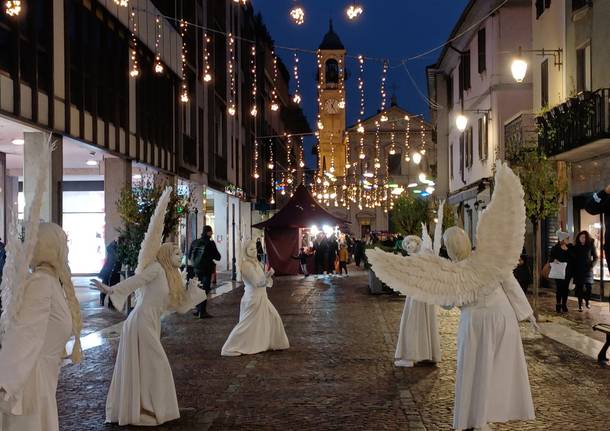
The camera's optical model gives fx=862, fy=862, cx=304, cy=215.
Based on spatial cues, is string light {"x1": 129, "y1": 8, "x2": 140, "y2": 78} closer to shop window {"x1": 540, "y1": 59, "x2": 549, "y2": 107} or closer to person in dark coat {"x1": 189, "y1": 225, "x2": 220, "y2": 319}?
person in dark coat {"x1": 189, "y1": 225, "x2": 220, "y2": 319}

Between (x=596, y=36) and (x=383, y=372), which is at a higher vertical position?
(x=596, y=36)

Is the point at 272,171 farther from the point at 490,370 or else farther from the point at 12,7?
the point at 490,370

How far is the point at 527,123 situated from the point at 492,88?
5509mm

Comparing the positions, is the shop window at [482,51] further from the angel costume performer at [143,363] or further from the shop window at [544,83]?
the angel costume performer at [143,363]

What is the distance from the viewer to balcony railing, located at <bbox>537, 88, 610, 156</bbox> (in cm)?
1969

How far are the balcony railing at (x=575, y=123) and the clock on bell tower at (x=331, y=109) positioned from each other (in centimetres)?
5345

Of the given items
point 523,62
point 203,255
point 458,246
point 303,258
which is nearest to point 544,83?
point 523,62

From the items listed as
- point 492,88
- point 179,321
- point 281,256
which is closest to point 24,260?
point 179,321

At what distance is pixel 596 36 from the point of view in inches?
840

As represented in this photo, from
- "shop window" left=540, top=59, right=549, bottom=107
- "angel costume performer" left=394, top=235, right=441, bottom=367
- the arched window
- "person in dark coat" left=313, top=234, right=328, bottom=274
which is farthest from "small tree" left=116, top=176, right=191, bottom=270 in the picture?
the arched window

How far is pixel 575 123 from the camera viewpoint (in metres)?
21.1

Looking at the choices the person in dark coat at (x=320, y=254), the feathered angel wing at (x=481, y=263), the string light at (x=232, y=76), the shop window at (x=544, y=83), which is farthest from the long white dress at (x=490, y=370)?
the string light at (x=232, y=76)

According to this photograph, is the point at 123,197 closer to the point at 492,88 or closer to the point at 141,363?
the point at 141,363

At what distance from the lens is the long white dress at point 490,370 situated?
270 inches
